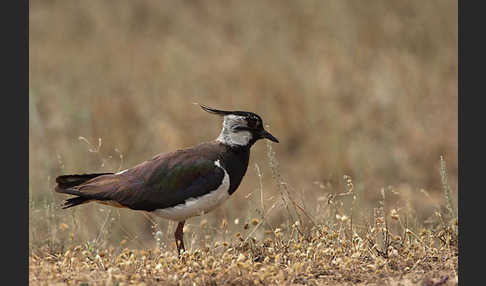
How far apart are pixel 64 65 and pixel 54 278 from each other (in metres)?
9.43

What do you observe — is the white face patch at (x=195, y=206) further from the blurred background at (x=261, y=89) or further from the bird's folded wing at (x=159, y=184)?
the blurred background at (x=261, y=89)

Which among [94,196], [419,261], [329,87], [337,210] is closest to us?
[419,261]

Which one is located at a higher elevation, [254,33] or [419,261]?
[254,33]

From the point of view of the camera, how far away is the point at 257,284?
5.45 m

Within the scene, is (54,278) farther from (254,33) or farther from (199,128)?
(254,33)

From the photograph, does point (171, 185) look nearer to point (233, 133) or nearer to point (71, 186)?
point (233, 133)

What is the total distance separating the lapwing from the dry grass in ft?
9.80

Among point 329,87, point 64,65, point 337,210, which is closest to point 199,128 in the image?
point 329,87

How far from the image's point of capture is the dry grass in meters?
11.5

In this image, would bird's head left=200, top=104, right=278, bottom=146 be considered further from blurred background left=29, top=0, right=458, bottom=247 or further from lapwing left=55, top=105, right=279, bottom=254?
blurred background left=29, top=0, right=458, bottom=247

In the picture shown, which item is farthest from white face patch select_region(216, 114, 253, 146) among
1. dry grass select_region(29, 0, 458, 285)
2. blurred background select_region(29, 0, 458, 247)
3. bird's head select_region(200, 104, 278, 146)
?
blurred background select_region(29, 0, 458, 247)

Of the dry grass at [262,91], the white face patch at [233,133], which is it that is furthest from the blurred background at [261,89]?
the white face patch at [233,133]

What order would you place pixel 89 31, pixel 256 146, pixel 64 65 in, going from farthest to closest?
pixel 89 31, pixel 64 65, pixel 256 146

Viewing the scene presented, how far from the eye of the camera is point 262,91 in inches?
521
